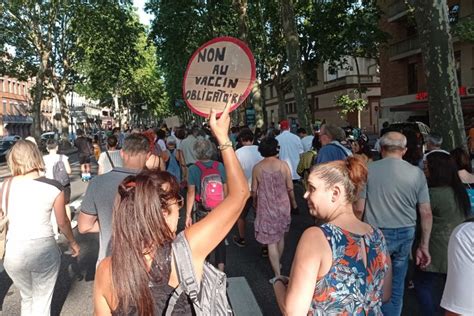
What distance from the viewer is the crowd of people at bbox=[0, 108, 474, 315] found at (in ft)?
5.75

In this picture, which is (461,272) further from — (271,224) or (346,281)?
(271,224)

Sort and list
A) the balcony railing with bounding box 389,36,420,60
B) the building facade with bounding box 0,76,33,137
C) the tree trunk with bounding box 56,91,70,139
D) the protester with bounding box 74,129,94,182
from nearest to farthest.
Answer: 1. the protester with bounding box 74,129,94,182
2. the balcony railing with bounding box 389,36,420,60
3. the tree trunk with bounding box 56,91,70,139
4. the building facade with bounding box 0,76,33,137

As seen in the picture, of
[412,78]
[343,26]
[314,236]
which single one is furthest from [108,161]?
[412,78]

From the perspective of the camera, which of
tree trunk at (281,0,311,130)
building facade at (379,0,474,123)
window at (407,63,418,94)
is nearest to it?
tree trunk at (281,0,311,130)

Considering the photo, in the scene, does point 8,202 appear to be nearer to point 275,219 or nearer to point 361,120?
point 275,219

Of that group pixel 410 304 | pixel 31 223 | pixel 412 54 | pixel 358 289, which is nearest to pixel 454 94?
pixel 410 304

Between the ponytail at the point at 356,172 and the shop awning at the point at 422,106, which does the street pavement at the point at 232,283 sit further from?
the shop awning at the point at 422,106

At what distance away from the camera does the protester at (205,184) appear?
4.86 meters

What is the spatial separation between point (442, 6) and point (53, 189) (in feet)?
18.5

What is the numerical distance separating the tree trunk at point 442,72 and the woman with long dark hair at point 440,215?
3.04 meters

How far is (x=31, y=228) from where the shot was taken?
323cm

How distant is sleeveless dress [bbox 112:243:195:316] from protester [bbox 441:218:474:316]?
1.04m

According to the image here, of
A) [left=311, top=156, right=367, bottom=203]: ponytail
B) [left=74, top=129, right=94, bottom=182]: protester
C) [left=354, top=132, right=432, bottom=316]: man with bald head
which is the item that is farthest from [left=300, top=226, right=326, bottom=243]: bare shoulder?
[left=74, top=129, right=94, bottom=182]: protester

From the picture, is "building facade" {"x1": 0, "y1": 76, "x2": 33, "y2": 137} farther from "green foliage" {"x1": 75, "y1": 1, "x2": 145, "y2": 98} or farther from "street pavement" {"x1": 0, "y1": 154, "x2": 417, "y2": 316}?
"street pavement" {"x1": 0, "y1": 154, "x2": 417, "y2": 316}
